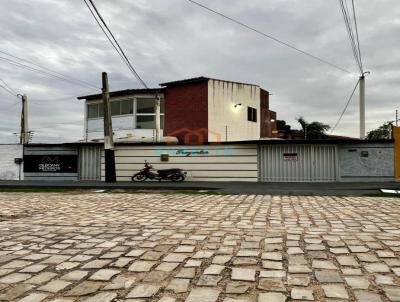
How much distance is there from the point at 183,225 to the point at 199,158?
16589 millimetres

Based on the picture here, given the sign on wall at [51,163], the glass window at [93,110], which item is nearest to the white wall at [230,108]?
the sign on wall at [51,163]

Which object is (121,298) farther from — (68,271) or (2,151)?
(2,151)

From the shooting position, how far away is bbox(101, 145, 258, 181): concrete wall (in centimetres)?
2245

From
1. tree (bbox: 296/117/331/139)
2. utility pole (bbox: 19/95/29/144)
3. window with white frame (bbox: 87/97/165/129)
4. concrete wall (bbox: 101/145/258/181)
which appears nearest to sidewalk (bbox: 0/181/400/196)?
concrete wall (bbox: 101/145/258/181)

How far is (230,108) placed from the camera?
28938 millimetres

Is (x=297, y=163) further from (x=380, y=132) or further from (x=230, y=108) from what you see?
(x=380, y=132)

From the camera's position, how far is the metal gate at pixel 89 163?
82.0ft

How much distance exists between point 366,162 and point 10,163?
23.1 metres

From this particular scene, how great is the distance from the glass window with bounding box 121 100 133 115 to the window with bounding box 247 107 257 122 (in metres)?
9.31

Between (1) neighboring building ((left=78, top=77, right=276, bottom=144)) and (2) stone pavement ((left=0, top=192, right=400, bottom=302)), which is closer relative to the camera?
(2) stone pavement ((left=0, top=192, right=400, bottom=302))

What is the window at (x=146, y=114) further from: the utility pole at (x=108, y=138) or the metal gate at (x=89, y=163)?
the utility pole at (x=108, y=138)

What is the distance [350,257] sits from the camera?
433cm

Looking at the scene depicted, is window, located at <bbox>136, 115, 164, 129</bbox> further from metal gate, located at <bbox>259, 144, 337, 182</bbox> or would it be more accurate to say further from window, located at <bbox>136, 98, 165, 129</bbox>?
metal gate, located at <bbox>259, 144, 337, 182</bbox>

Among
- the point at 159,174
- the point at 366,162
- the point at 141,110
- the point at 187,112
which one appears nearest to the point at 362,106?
the point at 366,162
